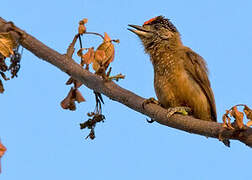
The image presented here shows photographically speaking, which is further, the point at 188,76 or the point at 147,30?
the point at 147,30

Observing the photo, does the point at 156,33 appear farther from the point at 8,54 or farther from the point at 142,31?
the point at 8,54

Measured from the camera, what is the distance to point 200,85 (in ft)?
17.0

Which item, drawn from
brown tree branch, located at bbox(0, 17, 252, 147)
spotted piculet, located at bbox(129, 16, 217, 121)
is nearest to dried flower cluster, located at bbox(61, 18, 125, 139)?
brown tree branch, located at bbox(0, 17, 252, 147)

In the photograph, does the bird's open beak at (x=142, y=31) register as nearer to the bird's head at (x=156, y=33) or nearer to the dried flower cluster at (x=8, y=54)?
the bird's head at (x=156, y=33)

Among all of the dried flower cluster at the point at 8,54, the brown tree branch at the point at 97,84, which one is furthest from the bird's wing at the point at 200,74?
the dried flower cluster at the point at 8,54

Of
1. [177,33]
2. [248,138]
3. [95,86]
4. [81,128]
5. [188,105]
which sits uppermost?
[177,33]

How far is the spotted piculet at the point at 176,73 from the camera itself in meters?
4.96

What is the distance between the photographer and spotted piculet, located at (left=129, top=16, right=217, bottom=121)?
16.3 ft

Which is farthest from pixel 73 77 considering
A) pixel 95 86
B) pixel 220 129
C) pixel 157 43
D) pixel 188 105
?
pixel 157 43

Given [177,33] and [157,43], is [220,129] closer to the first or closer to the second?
[157,43]

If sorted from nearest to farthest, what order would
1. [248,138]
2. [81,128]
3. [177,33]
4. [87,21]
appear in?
[248,138] < [87,21] < [81,128] < [177,33]

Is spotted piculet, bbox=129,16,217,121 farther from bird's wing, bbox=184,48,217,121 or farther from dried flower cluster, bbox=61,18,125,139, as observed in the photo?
dried flower cluster, bbox=61,18,125,139

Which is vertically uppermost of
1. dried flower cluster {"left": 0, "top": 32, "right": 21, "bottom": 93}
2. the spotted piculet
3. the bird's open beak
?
the bird's open beak

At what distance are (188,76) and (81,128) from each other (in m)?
2.15
